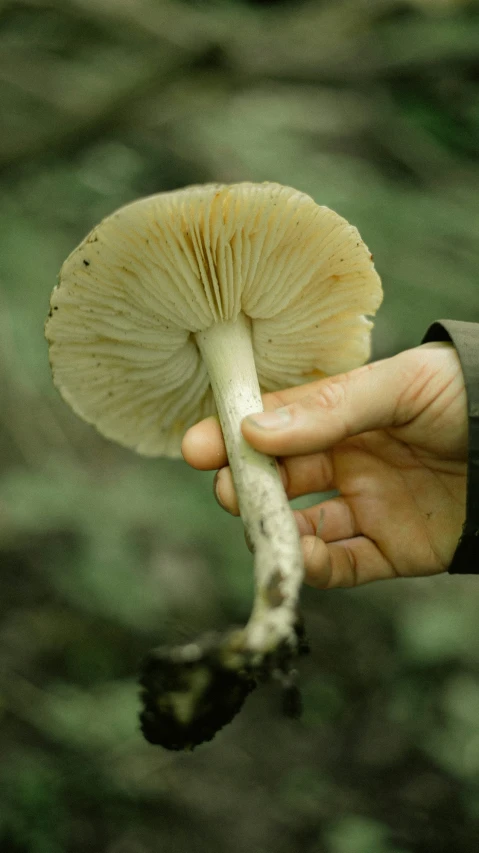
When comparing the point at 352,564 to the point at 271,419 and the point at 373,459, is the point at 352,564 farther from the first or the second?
the point at 271,419

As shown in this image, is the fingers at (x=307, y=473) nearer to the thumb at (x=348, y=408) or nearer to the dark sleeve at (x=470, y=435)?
the thumb at (x=348, y=408)

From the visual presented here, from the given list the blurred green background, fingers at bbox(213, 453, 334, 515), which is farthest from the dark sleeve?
the blurred green background

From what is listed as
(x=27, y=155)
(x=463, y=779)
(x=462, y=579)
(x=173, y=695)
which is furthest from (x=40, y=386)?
(x=463, y=779)

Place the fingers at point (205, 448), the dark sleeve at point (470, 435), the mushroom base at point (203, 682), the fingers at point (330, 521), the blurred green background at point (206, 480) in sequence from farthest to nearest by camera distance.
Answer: the blurred green background at point (206, 480) < the fingers at point (330, 521) < the fingers at point (205, 448) < the dark sleeve at point (470, 435) < the mushroom base at point (203, 682)

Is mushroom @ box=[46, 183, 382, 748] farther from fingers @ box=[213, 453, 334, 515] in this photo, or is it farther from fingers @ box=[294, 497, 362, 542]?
fingers @ box=[294, 497, 362, 542]

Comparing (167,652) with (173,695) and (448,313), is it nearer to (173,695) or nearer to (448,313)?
(173,695)

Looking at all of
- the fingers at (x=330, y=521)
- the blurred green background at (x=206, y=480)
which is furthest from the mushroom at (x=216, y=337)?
the blurred green background at (x=206, y=480)

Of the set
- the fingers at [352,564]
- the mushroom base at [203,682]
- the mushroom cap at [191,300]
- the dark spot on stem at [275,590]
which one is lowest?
the fingers at [352,564]
